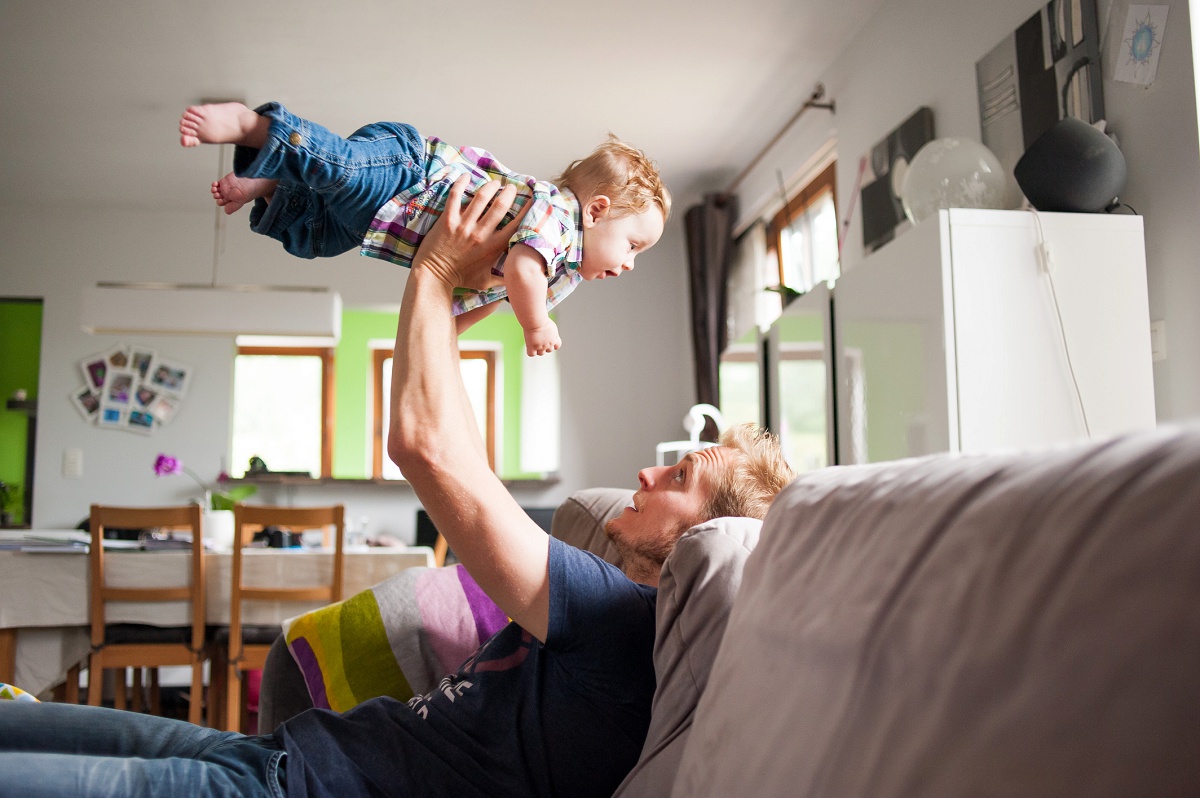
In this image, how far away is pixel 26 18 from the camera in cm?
383

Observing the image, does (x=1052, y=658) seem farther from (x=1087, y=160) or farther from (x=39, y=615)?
(x=39, y=615)

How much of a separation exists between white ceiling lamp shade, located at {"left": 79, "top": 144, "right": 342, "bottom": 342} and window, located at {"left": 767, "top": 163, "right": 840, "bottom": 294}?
242 centimetres

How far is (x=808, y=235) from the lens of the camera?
486 centimetres

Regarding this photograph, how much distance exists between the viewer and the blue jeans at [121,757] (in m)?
0.91

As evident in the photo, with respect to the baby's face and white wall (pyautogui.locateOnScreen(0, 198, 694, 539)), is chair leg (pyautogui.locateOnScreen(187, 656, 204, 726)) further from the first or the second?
white wall (pyautogui.locateOnScreen(0, 198, 694, 539))

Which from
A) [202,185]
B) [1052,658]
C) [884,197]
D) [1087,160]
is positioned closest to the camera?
[1052,658]

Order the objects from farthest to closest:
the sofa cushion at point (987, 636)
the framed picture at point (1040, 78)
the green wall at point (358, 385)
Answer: the green wall at point (358, 385)
the framed picture at point (1040, 78)
the sofa cushion at point (987, 636)

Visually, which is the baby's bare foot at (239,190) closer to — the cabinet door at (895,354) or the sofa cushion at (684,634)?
the sofa cushion at (684,634)

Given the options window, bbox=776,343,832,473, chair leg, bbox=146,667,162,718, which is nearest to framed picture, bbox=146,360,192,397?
chair leg, bbox=146,667,162,718

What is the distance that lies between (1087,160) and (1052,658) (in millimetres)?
2326

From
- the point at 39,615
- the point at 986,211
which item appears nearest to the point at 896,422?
the point at 986,211

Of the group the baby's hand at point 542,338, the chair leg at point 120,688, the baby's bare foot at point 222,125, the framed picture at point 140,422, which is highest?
the baby's bare foot at point 222,125

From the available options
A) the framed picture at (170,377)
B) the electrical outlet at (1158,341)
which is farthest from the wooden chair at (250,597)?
the framed picture at (170,377)

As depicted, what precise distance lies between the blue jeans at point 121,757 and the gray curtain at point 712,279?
4785mm
